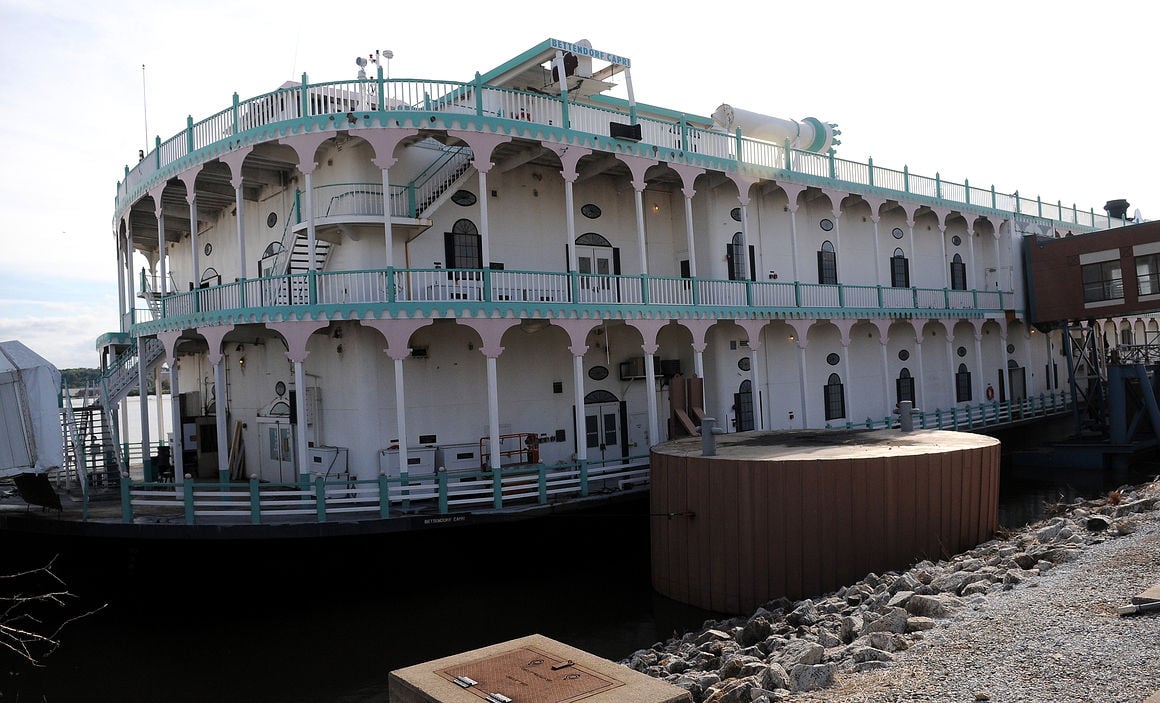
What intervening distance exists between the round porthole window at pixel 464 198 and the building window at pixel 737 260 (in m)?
7.80

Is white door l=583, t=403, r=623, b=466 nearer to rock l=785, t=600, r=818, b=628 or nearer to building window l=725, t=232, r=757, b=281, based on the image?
building window l=725, t=232, r=757, b=281

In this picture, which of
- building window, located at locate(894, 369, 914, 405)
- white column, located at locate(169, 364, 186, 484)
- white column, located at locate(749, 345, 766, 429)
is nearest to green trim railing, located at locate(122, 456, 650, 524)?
white column, located at locate(169, 364, 186, 484)

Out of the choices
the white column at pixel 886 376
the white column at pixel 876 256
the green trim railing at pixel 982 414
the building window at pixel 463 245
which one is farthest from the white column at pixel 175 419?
the white column at pixel 876 256

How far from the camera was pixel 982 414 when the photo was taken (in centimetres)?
2772

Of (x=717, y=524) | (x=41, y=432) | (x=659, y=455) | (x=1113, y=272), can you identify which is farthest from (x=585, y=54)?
(x=1113, y=272)

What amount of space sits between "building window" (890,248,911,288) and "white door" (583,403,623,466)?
12473mm

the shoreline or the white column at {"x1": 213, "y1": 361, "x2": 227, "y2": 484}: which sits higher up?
the white column at {"x1": 213, "y1": 361, "x2": 227, "y2": 484}

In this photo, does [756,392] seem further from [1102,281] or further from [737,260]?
[1102,281]

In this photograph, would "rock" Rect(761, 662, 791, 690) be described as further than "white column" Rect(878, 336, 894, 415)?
No

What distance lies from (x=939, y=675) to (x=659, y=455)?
7783mm

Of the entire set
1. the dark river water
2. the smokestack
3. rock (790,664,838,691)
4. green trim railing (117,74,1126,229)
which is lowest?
the dark river water

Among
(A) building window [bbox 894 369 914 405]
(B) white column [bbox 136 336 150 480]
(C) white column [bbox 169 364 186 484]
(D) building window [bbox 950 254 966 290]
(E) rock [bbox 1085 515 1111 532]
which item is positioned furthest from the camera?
(D) building window [bbox 950 254 966 290]

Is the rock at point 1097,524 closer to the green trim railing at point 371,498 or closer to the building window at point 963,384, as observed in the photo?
the green trim railing at point 371,498

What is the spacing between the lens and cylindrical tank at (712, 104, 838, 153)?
81.3 feet
